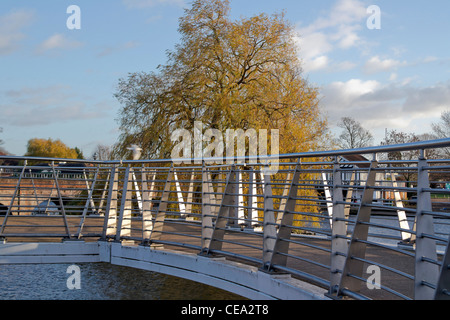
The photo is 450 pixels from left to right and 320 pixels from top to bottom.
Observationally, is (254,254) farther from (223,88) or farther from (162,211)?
(223,88)

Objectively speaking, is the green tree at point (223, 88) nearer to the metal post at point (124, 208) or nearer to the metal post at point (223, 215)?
the metal post at point (124, 208)

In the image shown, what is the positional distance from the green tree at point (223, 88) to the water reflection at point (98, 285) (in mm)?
13566

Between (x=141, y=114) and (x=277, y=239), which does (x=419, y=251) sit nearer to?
(x=277, y=239)

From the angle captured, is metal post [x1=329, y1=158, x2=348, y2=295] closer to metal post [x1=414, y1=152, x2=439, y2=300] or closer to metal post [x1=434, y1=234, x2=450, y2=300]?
metal post [x1=414, y1=152, x2=439, y2=300]

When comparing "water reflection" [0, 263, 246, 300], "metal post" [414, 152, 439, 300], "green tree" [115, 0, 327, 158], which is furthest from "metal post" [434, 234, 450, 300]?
"green tree" [115, 0, 327, 158]

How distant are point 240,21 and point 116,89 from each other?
22.3ft

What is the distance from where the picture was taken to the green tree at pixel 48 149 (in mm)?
96438

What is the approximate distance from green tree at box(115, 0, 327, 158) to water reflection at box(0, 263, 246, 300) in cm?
1357

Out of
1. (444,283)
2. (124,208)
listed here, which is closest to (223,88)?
(124,208)

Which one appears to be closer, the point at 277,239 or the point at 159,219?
the point at 277,239

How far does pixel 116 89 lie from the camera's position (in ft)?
84.7

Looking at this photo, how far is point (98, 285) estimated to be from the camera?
932cm

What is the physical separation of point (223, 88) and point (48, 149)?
79.7 m

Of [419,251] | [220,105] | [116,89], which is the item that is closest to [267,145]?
[220,105]
